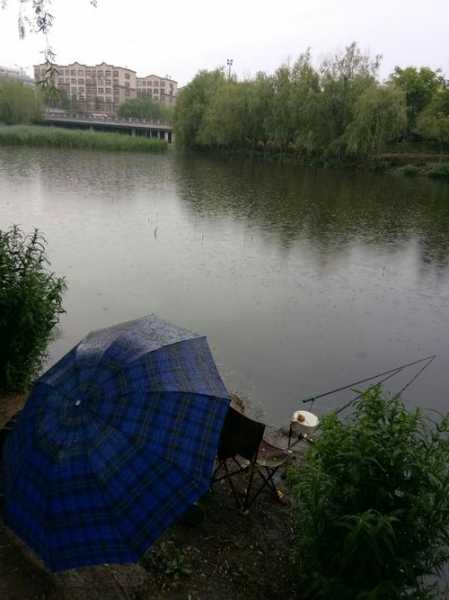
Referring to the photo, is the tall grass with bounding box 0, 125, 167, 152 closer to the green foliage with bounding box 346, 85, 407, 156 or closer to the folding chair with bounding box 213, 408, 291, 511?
the green foliage with bounding box 346, 85, 407, 156

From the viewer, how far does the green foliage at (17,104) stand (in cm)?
4475

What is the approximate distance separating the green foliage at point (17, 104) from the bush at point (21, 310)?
45994mm

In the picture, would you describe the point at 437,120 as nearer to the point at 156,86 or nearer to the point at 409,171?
the point at 409,171

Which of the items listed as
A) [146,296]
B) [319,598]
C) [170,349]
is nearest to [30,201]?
[146,296]

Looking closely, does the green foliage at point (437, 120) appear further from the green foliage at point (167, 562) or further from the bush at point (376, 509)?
the green foliage at point (167, 562)

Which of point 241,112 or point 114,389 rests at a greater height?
point 241,112

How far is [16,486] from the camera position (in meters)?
2.34

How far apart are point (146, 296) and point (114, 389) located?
19.4 ft

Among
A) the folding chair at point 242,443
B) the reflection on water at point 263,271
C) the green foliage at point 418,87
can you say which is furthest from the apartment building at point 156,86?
the folding chair at point 242,443

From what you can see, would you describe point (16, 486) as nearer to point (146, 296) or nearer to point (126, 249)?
point (146, 296)

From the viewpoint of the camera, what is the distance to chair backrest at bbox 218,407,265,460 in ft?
10.1

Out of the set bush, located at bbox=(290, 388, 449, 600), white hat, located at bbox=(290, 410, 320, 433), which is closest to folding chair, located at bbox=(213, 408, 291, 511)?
bush, located at bbox=(290, 388, 449, 600)

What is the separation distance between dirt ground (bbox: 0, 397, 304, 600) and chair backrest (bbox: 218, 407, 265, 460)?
509 millimetres

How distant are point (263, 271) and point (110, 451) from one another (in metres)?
8.13
